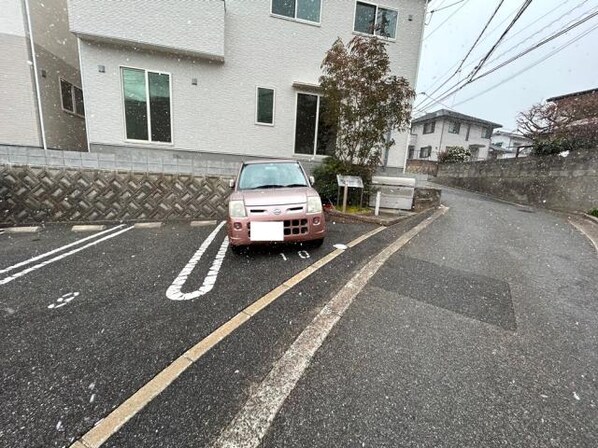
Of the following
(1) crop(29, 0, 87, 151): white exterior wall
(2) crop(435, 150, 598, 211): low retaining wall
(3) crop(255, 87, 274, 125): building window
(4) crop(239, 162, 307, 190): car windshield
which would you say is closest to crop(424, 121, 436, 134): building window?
(2) crop(435, 150, 598, 211): low retaining wall

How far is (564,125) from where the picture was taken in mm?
12289

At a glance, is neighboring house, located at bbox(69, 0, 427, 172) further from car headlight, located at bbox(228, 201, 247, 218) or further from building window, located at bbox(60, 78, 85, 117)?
car headlight, located at bbox(228, 201, 247, 218)

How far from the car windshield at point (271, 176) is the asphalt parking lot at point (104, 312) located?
1.03m

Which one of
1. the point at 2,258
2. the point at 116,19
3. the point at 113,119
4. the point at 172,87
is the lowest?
the point at 2,258

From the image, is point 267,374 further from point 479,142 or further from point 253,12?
point 479,142

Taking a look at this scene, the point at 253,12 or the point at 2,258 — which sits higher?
the point at 253,12

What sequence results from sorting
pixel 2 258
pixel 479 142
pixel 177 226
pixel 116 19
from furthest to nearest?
pixel 479 142, pixel 116 19, pixel 177 226, pixel 2 258

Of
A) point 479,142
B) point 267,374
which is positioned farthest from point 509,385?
point 479,142

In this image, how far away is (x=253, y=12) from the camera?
793 centimetres

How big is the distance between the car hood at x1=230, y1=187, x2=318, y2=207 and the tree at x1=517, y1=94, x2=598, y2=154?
10217 mm

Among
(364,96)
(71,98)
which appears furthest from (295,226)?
(71,98)

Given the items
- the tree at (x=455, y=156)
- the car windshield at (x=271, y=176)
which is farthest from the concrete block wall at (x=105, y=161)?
the tree at (x=455, y=156)

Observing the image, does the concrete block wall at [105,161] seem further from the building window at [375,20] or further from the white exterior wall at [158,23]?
the building window at [375,20]

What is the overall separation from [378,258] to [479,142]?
100 feet
